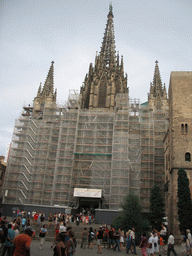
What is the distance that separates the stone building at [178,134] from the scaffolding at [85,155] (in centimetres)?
677

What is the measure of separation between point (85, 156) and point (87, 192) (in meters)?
6.39

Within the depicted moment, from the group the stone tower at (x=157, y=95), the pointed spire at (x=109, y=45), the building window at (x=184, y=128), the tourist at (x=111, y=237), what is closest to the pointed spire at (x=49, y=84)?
the pointed spire at (x=109, y=45)

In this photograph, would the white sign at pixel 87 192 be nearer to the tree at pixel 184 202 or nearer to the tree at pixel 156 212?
the tree at pixel 156 212

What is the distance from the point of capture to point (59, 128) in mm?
38750

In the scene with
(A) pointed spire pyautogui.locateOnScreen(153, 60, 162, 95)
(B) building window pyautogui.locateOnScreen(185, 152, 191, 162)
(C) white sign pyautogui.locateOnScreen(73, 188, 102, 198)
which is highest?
(A) pointed spire pyautogui.locateOnScreen(153, 60, 162, 95)

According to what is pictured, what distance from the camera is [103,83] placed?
4994cm

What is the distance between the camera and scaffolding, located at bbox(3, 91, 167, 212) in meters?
33.3

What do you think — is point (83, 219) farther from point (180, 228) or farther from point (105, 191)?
point (180, 228)

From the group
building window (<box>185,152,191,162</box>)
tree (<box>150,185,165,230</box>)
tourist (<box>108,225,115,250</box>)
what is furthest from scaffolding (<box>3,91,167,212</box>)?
tourist (<box>108,225,115,250</box>)

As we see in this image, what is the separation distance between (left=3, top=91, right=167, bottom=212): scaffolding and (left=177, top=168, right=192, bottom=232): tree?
10254mm

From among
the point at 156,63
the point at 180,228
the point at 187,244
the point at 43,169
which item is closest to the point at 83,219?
the point at 180,228

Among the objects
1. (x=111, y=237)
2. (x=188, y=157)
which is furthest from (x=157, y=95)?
(x=111, y=237)

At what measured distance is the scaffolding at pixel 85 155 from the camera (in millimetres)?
33312

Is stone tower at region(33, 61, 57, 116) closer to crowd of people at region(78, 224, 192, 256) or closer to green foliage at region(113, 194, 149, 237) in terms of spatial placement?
green foliage at region(113, 194, 149, 237)
